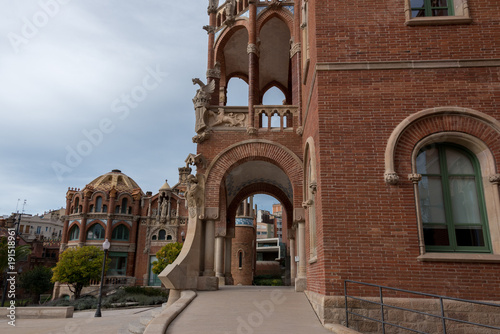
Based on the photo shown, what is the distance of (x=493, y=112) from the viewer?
23.6 feet

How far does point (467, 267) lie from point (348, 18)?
5.44 m

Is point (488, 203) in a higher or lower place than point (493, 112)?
lower

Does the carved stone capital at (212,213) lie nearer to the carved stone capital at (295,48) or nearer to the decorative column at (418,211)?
the carved stone capital at (295,48)

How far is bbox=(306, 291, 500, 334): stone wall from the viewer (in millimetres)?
6238

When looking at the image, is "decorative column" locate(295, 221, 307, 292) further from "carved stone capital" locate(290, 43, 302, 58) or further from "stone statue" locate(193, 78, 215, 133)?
"carved stone capital" locate(290, 43, 302, 58)

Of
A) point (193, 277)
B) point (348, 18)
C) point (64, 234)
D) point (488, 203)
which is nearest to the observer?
point (488, 203)

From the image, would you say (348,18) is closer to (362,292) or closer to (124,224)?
(362,292)

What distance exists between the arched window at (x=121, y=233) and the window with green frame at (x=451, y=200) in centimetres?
4308

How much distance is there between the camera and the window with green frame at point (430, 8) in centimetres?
803

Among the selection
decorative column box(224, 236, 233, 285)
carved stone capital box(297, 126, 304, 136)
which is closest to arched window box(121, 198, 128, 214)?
decorative column box(224, 236, 233, 285)

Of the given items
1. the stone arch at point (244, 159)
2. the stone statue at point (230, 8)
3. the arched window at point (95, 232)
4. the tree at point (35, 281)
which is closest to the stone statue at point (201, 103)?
the stone arch at point (244, 159)

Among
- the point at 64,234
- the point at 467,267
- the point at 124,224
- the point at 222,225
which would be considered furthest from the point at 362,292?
the point at 64,234

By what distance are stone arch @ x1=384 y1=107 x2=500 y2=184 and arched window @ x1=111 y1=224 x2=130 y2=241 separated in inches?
1692

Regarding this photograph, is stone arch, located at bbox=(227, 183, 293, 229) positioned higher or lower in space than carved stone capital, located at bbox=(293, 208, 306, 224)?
A: higher
